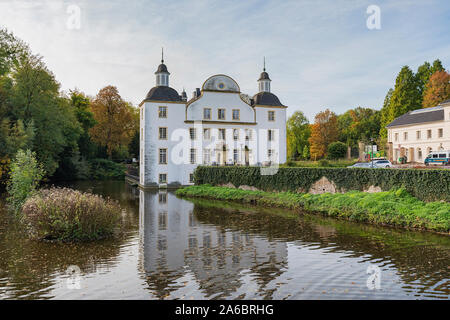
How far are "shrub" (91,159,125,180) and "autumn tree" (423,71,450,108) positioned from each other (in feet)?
147

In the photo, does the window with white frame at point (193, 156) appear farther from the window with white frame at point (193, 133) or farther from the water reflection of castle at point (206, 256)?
the water reflection of castle at point (206, 256)

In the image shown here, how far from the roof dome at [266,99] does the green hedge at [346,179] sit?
437 inches

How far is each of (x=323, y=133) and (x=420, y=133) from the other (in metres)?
18.2

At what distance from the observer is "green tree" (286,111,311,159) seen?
2594 inches

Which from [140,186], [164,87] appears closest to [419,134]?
[164,87]

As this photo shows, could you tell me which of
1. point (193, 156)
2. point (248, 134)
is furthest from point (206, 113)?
point (248, 134)

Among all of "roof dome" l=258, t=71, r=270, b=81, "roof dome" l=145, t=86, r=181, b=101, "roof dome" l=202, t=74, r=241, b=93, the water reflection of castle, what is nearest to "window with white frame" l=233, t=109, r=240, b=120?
"roof dome" l=202, t=74, r=241, b=93

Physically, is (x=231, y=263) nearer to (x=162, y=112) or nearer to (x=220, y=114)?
(x=162, y=112)

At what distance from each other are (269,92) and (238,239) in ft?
96.9

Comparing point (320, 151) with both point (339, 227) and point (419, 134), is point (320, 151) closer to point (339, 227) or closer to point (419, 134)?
point (419, 134)

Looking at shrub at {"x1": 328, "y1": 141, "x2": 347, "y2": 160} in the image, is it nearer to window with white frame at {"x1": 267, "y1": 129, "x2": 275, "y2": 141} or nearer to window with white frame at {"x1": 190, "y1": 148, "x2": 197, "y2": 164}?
window with white frame at {"x1": 267, "y1": 129, "x2": 275, "y2": 141}

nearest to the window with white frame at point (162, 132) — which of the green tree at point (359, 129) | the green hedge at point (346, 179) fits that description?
the green hedge at point (346, 179)

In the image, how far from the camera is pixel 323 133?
5931cm

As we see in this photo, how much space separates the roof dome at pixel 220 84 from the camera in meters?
35.6
